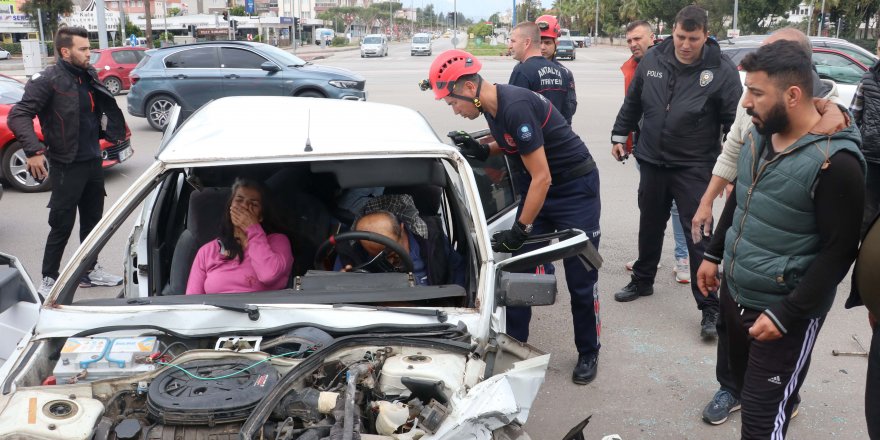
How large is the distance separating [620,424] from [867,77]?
290 cm

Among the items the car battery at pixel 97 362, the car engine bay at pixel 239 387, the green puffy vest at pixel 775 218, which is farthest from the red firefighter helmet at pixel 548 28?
the car battery at pixel 97 362

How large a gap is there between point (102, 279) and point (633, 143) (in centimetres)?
428

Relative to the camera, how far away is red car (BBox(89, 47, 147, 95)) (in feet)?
67.8

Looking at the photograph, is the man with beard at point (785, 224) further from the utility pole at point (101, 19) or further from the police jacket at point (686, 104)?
the utility pole at point (101, 19)

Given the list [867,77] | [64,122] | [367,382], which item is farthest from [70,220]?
[867,77]

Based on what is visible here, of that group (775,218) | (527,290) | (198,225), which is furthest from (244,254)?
(775,218)

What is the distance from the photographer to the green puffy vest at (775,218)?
257 cm

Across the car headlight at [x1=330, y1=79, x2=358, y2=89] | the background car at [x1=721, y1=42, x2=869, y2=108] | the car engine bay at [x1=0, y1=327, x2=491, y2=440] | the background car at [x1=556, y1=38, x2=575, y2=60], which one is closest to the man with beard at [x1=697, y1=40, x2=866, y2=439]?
the car engine bay at [x1=0, y1=327, x2=491, y2=440]

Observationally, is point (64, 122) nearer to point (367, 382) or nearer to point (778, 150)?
point (367, 382)

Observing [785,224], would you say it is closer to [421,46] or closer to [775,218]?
[775,218]

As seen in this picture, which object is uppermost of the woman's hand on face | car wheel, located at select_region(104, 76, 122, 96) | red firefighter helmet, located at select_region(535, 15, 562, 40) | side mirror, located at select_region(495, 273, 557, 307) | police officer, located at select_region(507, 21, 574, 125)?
red firefighter helmet, located at select_region(535, 15, 562, 40)

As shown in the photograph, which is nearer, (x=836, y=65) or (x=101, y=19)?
(x=836, y=65)

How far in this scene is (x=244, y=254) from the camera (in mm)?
3670

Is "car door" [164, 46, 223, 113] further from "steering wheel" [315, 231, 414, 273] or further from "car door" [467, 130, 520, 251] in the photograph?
"steering wheel" [315, 231, 414, 273]
